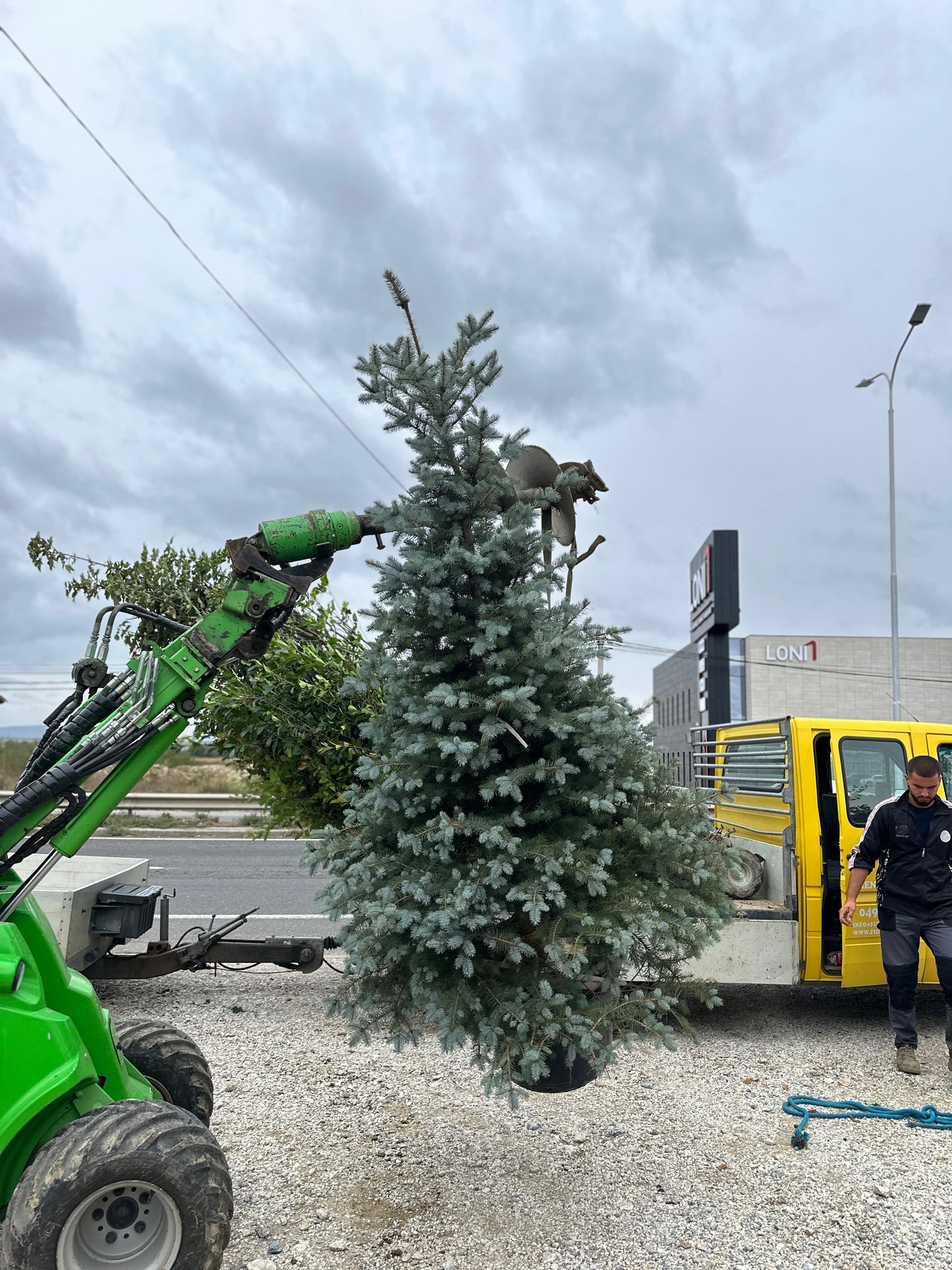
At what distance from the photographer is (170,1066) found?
400cm

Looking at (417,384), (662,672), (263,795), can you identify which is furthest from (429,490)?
(662,672)

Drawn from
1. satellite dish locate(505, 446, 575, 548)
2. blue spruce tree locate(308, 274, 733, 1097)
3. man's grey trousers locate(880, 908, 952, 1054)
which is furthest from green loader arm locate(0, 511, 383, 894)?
man's grey trousers locate(880, 908, 952, 1054)

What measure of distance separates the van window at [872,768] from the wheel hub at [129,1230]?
498 cm

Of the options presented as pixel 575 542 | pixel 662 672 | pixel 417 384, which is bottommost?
pixel 575 542

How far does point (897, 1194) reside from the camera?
13.2 feet

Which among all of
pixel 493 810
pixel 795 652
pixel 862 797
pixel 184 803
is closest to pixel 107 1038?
pixel 493 810

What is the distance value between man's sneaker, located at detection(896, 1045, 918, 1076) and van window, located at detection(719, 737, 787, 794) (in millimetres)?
1762

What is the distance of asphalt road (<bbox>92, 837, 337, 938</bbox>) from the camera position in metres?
9.90

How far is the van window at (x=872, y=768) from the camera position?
6.38 m

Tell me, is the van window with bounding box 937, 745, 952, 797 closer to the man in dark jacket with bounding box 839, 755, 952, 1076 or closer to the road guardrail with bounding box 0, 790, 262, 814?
the man in dark jacket with bounding box 839, 755, 952, 1076

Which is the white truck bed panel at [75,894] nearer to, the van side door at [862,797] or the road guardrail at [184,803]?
the van side door at [862,797]

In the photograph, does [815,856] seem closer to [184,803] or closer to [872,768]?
[872,768]

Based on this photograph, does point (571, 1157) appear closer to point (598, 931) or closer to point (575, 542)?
point (598, 931)

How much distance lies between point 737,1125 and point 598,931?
228cm
